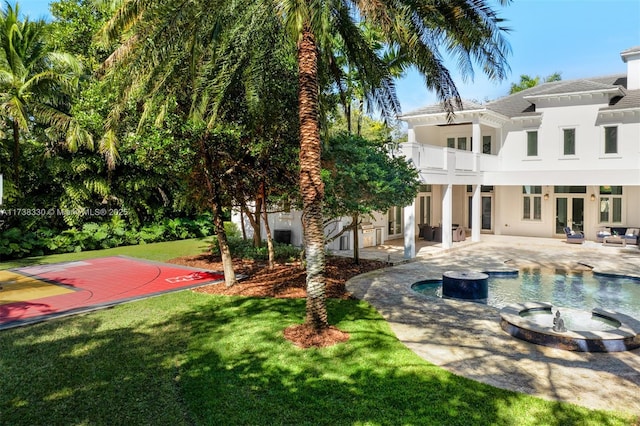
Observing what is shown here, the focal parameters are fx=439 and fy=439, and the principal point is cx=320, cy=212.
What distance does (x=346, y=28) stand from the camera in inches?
396

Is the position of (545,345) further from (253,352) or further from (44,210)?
(44,210)

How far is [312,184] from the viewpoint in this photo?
28.2 ft

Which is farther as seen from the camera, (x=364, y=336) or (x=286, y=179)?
(x=286, y=179)

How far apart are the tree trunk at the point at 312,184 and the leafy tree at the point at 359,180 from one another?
4.55 metres

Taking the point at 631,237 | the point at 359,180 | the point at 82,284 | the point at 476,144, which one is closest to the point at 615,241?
the point at 631,237

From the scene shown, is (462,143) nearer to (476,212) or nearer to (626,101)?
(476,212)

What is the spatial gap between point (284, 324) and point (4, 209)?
61.8 ft

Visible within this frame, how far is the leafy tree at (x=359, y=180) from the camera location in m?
13.5

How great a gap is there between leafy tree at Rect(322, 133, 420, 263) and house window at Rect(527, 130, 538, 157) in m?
14.5

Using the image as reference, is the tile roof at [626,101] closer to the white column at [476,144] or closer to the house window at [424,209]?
the white column at [476,144]

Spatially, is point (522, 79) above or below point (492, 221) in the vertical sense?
above

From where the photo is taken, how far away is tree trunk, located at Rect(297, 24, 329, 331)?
8602mm

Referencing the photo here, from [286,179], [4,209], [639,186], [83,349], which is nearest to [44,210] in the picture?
[4,209]

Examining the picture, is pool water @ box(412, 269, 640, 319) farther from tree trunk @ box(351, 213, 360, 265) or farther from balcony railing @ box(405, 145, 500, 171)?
balcony railing @ box(405, 145, 500, 171)
